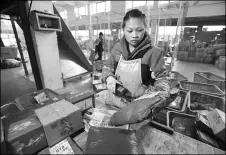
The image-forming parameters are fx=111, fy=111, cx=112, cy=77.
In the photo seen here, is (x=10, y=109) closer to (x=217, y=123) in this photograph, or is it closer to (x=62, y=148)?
(x=62, y=148)

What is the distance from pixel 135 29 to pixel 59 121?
0.94 metres

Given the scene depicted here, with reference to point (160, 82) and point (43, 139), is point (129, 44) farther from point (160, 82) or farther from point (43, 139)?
point (43, 139)

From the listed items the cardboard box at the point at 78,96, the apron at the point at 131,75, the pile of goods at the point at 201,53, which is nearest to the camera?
the apron at the point at 131,75

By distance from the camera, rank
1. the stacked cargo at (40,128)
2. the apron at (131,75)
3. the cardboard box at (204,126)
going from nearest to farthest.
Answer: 1. the stacked cargo at (40,128)
2. the apron at (131,75)
3. the cardboard box at (204,126)

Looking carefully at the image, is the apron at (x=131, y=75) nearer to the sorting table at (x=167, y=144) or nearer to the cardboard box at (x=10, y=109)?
the sorting table at (x=167, y=144)

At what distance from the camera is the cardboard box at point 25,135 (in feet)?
2.45

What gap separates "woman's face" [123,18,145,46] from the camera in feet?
2.82

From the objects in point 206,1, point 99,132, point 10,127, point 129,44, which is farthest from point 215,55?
point 10,127

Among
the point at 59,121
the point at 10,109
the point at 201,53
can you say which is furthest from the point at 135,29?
the point at 201,53

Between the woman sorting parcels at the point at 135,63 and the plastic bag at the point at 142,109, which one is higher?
the woman sorting parcels at the point at 135,63

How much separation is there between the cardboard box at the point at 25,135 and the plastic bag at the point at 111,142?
0.41 m

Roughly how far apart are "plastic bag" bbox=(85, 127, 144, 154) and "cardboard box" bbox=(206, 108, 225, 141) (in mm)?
868

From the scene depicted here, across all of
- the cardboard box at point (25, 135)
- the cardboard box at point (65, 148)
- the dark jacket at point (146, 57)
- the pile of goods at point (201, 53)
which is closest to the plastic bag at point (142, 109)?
the dark jacket at point (146, 57)

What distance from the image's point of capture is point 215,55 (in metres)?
6.25
